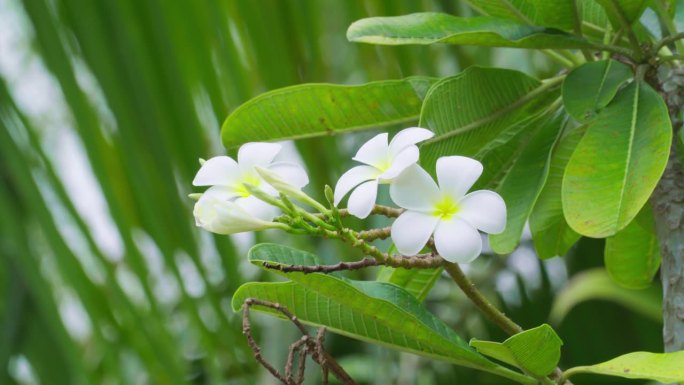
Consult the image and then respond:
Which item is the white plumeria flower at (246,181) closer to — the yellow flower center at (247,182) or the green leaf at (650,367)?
the yellow flower center at (247,182)

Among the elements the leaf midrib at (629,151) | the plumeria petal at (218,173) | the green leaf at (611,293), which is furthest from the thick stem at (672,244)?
the green leaf at (611,293)

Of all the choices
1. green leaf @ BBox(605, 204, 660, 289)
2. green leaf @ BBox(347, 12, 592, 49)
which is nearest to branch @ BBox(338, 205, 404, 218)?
green leaf @ BBox(347, 12, 592, 49)

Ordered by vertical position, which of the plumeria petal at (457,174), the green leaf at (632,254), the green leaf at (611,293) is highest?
the plumeria petal at (457,174)

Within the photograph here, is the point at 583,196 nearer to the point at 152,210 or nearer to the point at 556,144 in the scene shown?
the point at 556,144

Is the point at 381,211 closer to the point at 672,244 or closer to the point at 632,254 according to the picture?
the point at 672,244

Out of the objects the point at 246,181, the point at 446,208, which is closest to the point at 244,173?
the point at 246,181

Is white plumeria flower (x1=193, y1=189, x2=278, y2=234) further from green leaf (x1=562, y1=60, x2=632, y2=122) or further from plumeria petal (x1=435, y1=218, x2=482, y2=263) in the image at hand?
green leaf (x1=562, y1=60, x2=632, y2=122)
